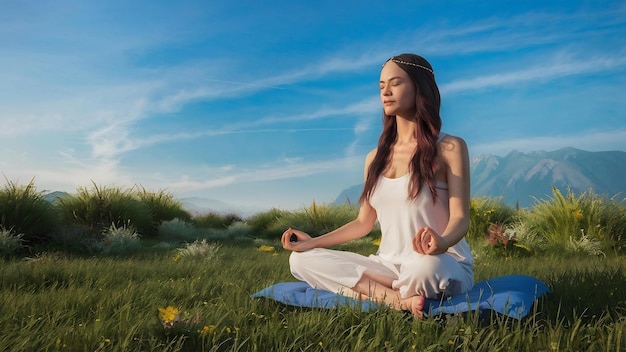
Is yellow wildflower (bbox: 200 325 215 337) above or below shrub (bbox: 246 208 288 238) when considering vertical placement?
below

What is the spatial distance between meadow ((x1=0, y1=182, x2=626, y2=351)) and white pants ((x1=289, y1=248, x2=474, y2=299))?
19 centimetres

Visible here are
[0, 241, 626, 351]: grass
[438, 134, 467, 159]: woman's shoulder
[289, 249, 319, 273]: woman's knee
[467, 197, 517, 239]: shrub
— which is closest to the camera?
[0, 241, 626, 351]: grass

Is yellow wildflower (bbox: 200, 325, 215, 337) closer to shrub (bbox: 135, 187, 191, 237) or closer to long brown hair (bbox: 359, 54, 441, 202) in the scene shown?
Result: long brown hair (bbox: 359, 54, 441, 202)

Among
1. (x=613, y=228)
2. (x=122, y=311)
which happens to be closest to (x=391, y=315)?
(x=122, y=311)

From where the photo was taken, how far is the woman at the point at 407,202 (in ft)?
11.0

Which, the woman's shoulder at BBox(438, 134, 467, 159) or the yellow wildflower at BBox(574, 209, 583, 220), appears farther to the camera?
the yellow wildflower at BBox(574, 209, 583, 220)

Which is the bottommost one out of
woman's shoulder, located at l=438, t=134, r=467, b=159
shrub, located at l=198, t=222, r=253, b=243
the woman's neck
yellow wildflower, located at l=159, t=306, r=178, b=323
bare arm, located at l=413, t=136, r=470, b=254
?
yellow wildflower, located at l=159, t=306, r=178, b=323

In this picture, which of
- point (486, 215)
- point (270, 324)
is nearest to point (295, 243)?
point (270, 324)

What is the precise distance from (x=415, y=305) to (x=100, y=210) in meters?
8.74

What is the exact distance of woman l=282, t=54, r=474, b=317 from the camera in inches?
132

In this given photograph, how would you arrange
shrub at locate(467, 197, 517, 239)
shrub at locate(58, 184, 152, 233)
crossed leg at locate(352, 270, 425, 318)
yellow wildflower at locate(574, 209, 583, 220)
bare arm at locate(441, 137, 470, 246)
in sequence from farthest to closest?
shrub at locate(58, 184, 152, 233) < shrub at locate(467, 197, 517, 239) < yellow wildflower at locate(574, 209, 583, 220) < bare arm at locate(441, 137, 470, 246) < crossed leg at locate(352, 270, 425, 318)

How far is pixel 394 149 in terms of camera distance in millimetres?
3777

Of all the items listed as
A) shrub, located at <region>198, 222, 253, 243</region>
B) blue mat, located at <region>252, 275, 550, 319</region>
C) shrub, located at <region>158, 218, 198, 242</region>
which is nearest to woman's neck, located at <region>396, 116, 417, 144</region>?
blue mat, located at <region>252, 275, 550, 319</region>

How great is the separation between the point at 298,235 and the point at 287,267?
7.05ft
